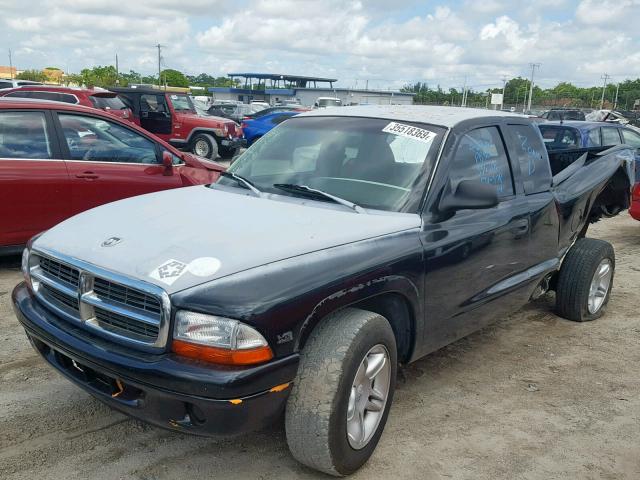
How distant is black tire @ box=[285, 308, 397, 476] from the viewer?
2627 millimetres

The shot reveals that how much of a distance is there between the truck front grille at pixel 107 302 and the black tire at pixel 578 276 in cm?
381

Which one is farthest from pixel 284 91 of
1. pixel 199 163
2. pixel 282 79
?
pixel 199 163

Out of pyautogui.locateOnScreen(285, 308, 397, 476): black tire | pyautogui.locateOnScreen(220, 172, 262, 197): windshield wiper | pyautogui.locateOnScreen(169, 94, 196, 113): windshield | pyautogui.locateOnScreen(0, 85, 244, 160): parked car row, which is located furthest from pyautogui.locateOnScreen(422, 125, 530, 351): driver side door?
pyautogui.locateOnScreen(169, 94, 196, 113): windshield

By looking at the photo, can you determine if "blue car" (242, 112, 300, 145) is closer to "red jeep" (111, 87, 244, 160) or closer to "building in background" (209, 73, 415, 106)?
"red jeep" (111, 87, 244, 160)

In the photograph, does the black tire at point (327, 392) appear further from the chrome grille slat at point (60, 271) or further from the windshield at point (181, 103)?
the windshield at point (181, 103)

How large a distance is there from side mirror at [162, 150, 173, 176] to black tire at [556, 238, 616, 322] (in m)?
3.86

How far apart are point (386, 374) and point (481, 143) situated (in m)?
1.77

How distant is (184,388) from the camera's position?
2.44m

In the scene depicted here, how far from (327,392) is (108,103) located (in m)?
13.6

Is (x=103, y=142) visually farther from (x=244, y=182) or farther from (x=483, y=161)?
(x=483, y=161)

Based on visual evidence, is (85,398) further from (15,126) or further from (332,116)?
(15,126)

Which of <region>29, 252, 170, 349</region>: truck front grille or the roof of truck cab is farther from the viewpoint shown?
the roof of truck cab

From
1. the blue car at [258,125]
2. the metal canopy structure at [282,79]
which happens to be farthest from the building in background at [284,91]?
the blue car at [258,125]

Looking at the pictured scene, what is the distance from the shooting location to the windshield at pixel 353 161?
351 centimetres
